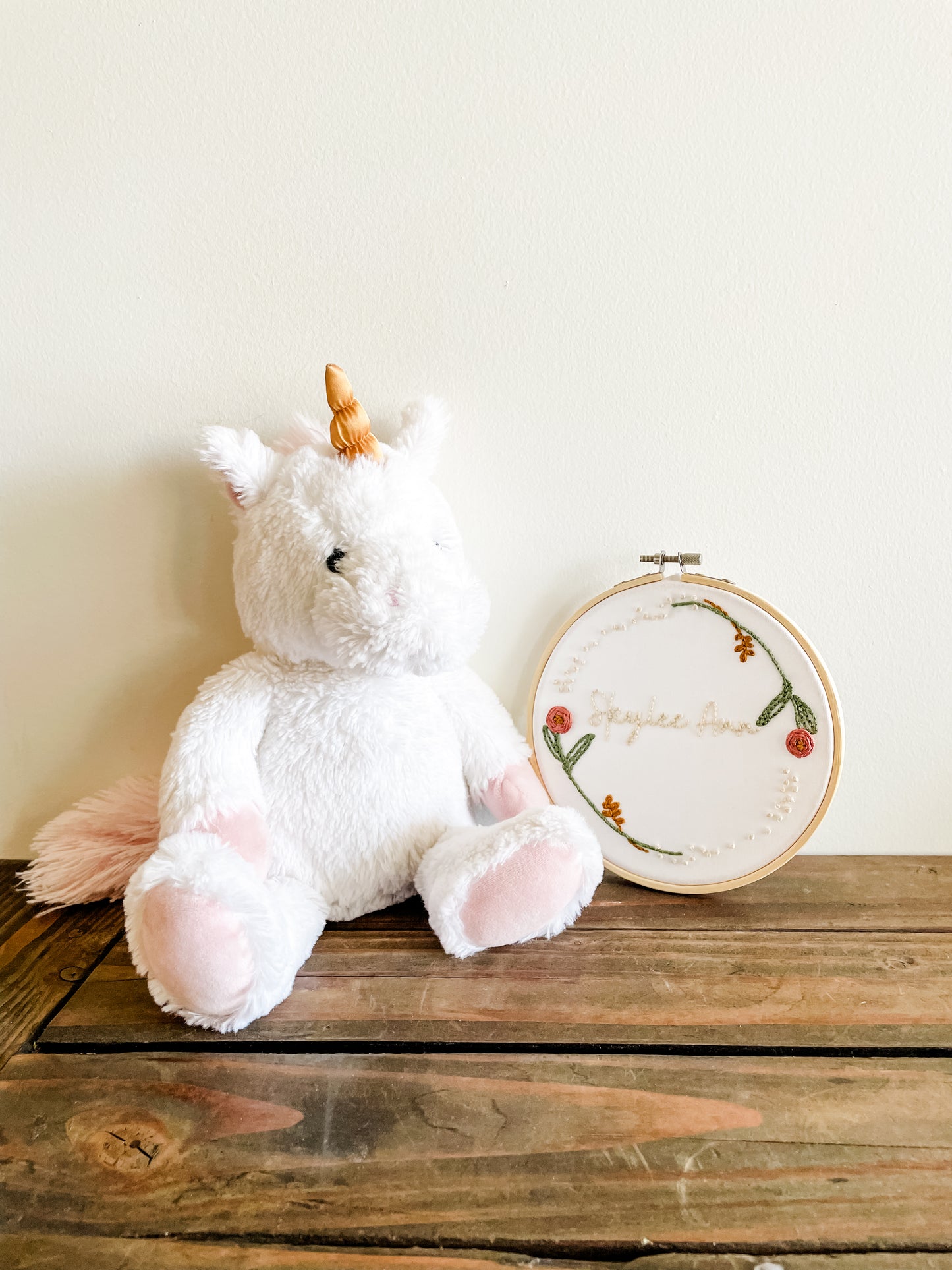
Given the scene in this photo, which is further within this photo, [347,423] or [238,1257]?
[347,423]

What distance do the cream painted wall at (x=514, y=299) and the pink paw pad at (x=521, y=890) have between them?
0.84 ft

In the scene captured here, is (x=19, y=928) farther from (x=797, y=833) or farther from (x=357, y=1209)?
(x=797, y=833)

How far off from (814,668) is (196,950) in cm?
60

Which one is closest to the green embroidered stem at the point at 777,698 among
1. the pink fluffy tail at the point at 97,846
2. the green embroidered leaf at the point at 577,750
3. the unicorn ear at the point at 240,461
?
the green embroidered leaf at the point at 577,750

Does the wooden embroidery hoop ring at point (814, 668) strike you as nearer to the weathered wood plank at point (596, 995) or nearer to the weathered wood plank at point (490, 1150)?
the weathered wood plank at point (596, 995)

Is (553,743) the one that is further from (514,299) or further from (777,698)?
(514,299)

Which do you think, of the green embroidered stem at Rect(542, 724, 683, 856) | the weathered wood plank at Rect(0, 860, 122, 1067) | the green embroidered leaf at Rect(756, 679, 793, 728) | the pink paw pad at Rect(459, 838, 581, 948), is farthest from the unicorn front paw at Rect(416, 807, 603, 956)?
the weathered wood plank at Rect(0, 860, 122, 1067)

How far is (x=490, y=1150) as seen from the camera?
0.55 meters

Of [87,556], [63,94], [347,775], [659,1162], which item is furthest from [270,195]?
[659,1162]

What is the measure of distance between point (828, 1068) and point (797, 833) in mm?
258

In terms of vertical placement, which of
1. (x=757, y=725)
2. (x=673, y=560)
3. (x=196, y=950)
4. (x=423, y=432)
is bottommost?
(x=196, y=950)

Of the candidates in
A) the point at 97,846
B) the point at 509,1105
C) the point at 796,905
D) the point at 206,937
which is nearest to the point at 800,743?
the point at 796,905

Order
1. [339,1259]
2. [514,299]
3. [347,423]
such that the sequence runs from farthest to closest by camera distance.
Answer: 1. [514,299]
2. [347,423]
3. [339,1259]

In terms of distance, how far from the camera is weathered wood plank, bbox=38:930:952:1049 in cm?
66
